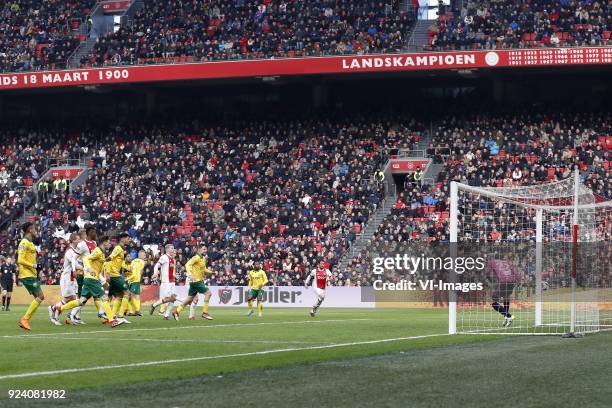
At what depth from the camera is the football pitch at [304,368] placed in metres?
10.6

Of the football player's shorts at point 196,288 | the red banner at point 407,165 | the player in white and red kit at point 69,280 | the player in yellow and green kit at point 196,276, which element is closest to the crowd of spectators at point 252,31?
the red banner at point 407,165

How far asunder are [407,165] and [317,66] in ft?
22.1

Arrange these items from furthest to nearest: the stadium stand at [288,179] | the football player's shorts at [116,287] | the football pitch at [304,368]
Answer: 1. the stadium stand at [288,179]
2. the football player's shorts at [116,287]
3. the football pitch at [304,368]

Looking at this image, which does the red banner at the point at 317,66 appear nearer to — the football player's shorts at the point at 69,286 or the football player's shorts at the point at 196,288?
the football player's shorts at the point at 196,288

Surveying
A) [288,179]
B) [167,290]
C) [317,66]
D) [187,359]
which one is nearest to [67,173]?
[288,179]

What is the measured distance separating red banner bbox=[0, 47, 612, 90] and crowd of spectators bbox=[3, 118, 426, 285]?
Result: 11.7 ft

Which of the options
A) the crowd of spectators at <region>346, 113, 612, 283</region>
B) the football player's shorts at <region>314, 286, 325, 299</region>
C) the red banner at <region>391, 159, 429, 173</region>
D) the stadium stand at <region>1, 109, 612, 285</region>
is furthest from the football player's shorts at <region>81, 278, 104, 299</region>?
the red banner at <region>391, 159, 429, 173</region>

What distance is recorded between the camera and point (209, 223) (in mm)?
51250

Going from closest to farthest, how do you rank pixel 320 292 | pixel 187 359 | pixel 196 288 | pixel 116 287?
pixel 187 359
pixel 116 287
pixel 196 288
pixel 320 292

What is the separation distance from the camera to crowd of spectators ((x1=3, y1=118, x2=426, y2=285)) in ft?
159

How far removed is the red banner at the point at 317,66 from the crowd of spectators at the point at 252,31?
725 mm

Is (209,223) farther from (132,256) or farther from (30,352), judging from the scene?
(30,352)

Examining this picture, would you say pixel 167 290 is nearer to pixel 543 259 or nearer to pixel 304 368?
pixel 543 259

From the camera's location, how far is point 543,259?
29.0 metres
